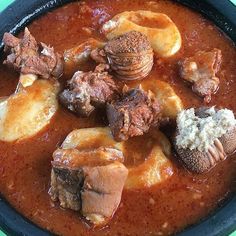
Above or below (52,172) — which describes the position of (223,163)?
above

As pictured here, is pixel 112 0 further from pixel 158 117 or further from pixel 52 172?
pixel 52 172

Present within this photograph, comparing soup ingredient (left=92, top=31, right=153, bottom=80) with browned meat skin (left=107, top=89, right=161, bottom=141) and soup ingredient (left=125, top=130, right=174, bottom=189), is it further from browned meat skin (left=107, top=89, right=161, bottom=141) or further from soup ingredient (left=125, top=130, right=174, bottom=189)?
soup ingredient (left=125, top=130, right=174, bottom=189)

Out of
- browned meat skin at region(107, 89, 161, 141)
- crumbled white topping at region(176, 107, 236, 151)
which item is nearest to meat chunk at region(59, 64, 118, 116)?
browned meat skin at region(107, 89, 161, 141)

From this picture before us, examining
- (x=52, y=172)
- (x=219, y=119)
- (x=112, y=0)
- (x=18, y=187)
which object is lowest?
(x=18, y=187)

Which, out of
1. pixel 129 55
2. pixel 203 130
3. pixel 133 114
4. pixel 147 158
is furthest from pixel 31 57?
pixel 203 130

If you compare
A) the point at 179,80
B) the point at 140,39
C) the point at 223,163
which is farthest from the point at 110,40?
the point at 223,163

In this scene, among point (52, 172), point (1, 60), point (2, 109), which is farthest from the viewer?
point (1, 60)

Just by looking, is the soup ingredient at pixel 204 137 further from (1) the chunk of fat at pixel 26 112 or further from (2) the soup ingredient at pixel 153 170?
(1) the chunk of fat at pixel 26 112

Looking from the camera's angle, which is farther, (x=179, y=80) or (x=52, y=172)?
(x=179, y=80)
